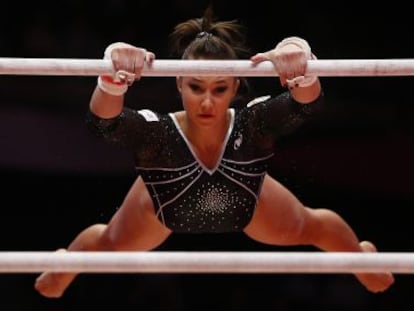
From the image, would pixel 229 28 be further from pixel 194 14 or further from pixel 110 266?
pixel 194 14

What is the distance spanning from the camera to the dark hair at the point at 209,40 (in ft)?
6.57

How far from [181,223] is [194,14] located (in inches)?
49.2

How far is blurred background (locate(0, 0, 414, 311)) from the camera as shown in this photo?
2.98 meters

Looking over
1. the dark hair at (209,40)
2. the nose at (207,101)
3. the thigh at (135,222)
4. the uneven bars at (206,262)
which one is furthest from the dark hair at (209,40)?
the uneven bars at (206,262)

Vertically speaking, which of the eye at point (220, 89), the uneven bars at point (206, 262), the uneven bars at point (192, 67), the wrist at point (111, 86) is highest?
the uneven bars at point (192, 67)

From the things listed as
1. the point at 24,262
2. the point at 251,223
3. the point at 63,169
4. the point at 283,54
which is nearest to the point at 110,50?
the point at 283,54

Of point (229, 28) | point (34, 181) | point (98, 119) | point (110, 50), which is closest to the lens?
point (110, 50)

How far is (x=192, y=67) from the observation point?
64.7 inches

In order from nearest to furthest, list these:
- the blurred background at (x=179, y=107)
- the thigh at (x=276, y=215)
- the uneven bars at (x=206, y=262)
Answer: the uneven bars at (x=206, y=262) < the thigh at (x=276, y=215) < the blurred background at (x=179, y=107)

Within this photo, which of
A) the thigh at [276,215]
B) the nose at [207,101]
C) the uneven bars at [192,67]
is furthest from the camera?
the thigh at [276,215]

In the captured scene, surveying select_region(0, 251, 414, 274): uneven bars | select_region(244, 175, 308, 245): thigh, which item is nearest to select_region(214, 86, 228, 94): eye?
select_region(244, 175, 308, 245): thigh

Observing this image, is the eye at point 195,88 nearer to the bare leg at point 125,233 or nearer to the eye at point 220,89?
the eye at point 220,89

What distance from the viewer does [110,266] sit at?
5.09 ft

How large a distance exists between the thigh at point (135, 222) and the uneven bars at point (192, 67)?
532 mm
